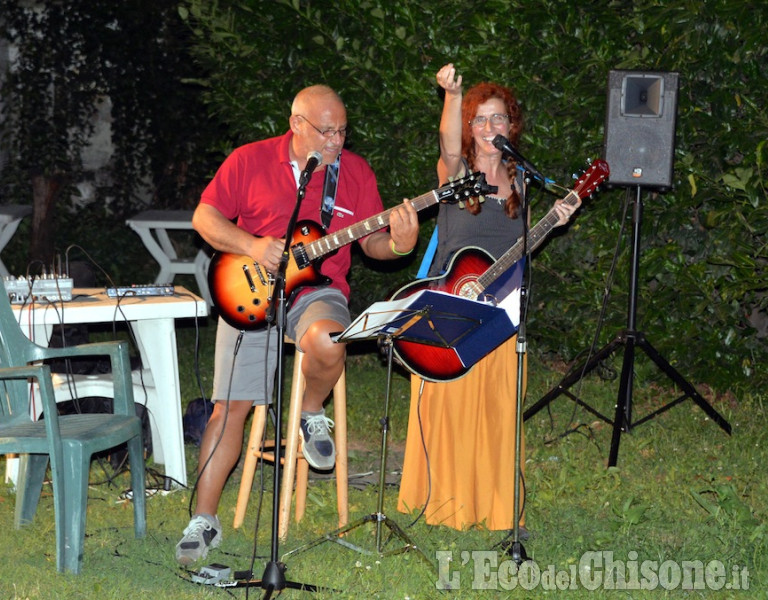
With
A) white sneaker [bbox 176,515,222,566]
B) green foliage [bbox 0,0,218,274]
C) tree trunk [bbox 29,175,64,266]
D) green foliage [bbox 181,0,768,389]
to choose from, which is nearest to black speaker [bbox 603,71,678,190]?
green foliage [bbox 181,0,768,389]

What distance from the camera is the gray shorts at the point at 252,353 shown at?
4348mm

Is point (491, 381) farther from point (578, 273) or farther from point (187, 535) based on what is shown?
point (578, 273)

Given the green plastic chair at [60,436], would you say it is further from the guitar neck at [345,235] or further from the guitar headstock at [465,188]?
the guitar headstock at [465,188]

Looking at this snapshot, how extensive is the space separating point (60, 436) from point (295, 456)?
0.95 m

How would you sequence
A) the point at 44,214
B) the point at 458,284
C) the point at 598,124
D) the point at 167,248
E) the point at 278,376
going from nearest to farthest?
the point at 278,376
the point at 458,284
the point at 598,124
the point at 167,248
the point at 44,214

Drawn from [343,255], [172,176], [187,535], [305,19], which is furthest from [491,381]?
[172,176]

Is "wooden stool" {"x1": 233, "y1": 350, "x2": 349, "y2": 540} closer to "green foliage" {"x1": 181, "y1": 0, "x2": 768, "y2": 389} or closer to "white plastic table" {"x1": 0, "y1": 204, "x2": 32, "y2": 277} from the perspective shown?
"green foliage" {"x1": 181, "y1": 0, "x2": 768, "y2": 389}

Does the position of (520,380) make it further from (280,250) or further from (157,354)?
(157,354)

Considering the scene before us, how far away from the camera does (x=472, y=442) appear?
14.6ft

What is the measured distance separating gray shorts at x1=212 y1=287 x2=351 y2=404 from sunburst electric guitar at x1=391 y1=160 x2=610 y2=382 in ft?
1.04

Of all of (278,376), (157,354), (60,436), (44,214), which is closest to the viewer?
(278,376)

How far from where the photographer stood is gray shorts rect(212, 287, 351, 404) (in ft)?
14.3

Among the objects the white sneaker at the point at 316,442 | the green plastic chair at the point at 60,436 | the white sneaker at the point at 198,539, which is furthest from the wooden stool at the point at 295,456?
the green plastic chair at the point at 60,436

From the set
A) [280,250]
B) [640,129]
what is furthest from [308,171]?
[640,129]
